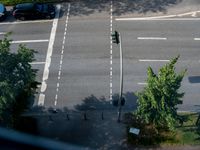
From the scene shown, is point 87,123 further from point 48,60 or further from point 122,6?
point 122,6

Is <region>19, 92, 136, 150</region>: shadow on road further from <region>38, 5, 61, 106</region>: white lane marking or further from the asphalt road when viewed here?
<region>38, 5, 61, 106</region>: white lane marking

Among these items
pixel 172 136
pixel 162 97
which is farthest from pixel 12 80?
pixel 172 136

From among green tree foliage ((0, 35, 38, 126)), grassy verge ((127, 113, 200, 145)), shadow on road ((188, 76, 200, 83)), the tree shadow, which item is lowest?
grassy verge ((127, 113, 200, 145))

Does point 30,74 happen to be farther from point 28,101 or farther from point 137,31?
point 137,31

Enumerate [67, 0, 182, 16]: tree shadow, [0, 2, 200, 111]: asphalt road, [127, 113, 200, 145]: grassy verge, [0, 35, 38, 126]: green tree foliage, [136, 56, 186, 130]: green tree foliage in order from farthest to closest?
[67, 0, 182, 16]: tree shadow, [0, 2, 200, 111]: asphalt road, [127, 113, 200, 145]: grassy verge, [136, 56, 186, 130]: green tree foliage, [0, 35, 38, 126]: green tree foliage

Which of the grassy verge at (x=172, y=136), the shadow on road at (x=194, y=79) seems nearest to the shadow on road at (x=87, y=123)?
the grassy verge at (x=172, y=136)

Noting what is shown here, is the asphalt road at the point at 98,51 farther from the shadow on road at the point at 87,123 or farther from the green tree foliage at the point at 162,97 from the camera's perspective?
the green tree foliage at the point at 162,97

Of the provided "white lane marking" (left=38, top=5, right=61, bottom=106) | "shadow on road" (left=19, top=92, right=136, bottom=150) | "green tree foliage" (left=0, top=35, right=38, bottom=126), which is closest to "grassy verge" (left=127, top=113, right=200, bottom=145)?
"shadow on road" (left=19, top=92, right=136, bottom=150)
